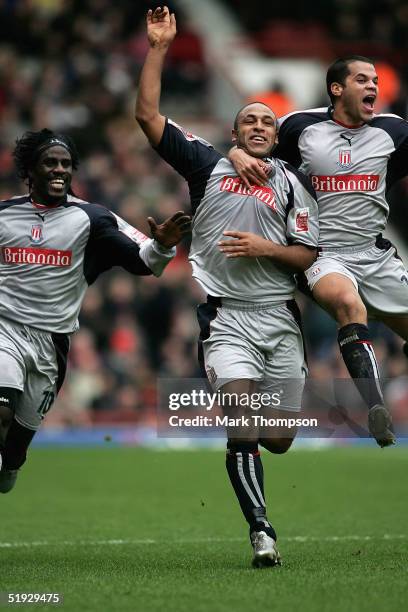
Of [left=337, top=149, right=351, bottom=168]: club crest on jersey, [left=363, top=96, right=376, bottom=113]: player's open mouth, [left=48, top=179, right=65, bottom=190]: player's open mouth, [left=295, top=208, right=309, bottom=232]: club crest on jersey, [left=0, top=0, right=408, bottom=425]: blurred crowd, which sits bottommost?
[left=0, top=0, right=408, bottom=425]: blurred crowd

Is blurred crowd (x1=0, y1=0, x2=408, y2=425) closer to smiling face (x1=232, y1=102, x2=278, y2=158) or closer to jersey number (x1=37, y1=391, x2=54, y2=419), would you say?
jersey number (x1=37, y1=391, x2=54, y2=419)

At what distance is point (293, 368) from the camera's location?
8430 millimetres

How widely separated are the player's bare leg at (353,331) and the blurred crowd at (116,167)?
9171mm

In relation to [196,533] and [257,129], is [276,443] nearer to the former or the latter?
[196,533]

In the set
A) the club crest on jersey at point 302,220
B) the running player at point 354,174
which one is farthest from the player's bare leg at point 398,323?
the club crest on jersey at point 302,220

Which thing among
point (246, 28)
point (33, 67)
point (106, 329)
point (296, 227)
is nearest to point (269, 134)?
point (296, 227)

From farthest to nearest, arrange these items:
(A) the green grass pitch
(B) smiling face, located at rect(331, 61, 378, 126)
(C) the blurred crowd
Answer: (C) the blurred crowd < (B) smiling face, located at rect(331, 61, 378, 126) < (A) the green grass pitch

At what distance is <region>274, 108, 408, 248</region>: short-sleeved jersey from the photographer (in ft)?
28.1

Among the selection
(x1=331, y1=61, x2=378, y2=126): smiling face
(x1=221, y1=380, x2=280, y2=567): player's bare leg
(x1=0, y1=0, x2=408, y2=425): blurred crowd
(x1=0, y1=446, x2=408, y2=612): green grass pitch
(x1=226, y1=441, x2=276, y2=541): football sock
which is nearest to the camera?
(x1=0, y1=446, x2=408, y2=612): green grass pitch

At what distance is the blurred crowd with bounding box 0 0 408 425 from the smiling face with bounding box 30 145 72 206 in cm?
901

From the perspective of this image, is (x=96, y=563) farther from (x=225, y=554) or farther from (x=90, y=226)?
(x=90, y=226)

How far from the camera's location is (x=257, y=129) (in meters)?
8.34

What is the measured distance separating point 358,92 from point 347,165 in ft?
1.62

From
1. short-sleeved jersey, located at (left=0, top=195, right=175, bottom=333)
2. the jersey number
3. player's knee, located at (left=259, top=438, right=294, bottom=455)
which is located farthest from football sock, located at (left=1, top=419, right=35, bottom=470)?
player's knee, located at (left=259, top=438, right=294, bottom=455)
